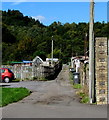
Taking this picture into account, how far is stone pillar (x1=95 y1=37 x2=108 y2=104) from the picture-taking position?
41.5 ft

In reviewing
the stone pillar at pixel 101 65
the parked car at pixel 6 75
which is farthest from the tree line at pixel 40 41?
the stone pillar at pixel 101 65

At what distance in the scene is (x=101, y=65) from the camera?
12750 millimetres

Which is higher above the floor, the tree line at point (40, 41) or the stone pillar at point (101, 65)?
the tree line at point (40, 41)

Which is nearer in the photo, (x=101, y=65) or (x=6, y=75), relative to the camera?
(x=101, y=65)

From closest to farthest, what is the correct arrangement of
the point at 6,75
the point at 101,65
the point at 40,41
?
the point at 101,65 → the point at 6,75 → the point at 40,41

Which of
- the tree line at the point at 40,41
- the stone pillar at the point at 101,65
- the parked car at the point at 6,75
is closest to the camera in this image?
the stone pillar at the point at 101,65

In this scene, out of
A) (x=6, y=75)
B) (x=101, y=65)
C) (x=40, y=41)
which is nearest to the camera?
(x=101, y=65)

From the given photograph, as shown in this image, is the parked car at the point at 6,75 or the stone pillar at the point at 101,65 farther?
the parked car at the point at 6,75

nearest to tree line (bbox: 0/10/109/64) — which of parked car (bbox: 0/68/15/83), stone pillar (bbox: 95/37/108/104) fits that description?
parked car (bbox: 0/68/15/83)

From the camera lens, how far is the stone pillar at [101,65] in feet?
41.5

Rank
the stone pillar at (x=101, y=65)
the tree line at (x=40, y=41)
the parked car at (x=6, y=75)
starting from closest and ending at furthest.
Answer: the stone pillar at (x=101, y=65) → the parked car at (x=6, y=75) → the tree line at (x=40, y=41)

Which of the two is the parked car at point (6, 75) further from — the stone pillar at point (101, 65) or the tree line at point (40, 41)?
the tree line at point (40, 41)

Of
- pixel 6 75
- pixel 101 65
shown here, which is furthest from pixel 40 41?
pixel 101 65

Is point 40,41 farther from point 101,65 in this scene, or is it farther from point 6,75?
point 101,65
